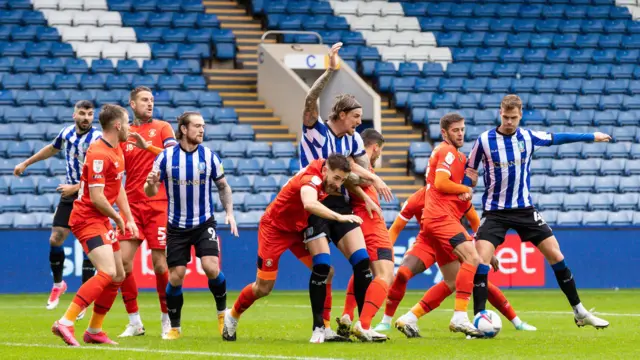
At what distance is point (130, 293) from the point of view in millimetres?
10516

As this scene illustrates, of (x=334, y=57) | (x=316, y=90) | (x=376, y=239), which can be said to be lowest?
(x=376, y=239)

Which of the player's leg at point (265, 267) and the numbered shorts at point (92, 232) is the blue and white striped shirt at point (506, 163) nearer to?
the player's leg at point (265, 267)

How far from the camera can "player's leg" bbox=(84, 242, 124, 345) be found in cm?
934

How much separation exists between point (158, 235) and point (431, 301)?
255cm

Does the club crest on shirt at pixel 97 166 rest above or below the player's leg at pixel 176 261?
above

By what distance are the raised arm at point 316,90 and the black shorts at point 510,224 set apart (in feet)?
6.20

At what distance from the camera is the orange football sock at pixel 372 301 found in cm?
898

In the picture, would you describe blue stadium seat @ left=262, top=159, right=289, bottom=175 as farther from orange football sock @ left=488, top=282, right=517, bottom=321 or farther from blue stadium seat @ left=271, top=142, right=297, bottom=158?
orange football sock @ left=488, top=282, right=517, bottom=321

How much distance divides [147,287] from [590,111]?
10982 mm

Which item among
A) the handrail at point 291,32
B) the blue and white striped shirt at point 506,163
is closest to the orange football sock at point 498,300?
the blue and white striped shirt at point 506,163

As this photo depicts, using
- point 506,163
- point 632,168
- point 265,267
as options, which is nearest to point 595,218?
point 632,168

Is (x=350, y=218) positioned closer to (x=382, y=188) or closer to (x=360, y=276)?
(x=382, y=188)

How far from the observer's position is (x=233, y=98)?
23.8m

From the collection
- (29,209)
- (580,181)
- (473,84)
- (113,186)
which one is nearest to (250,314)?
(113,186)
